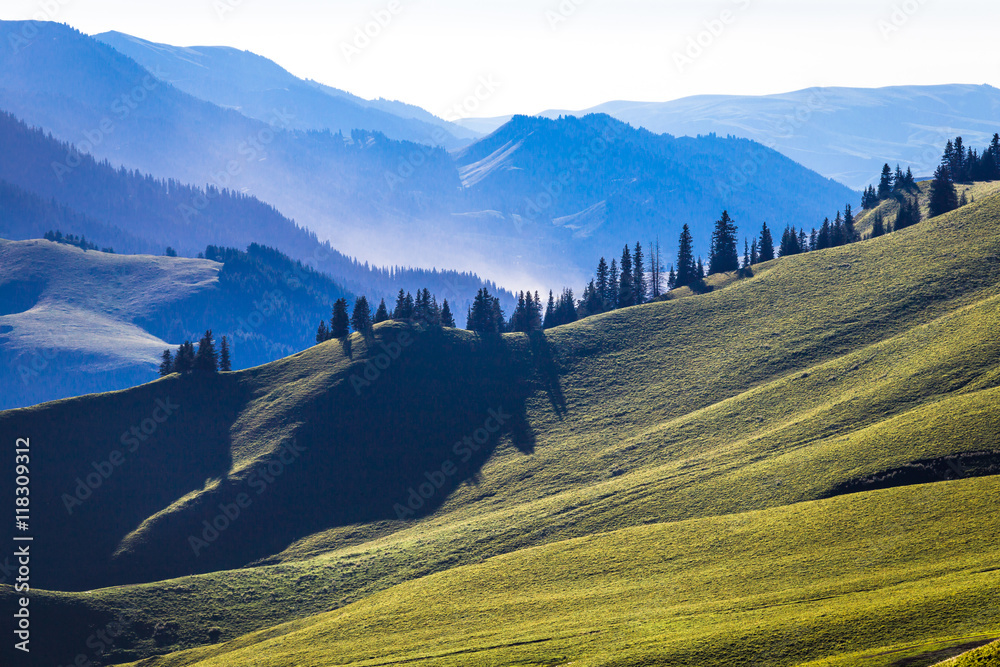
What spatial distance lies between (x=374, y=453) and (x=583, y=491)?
4657 centimetres

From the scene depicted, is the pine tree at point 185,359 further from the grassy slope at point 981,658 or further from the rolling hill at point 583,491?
the grassy slope at point 981,658

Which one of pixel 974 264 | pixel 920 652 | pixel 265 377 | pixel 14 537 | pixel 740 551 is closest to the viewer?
pixel 920 652

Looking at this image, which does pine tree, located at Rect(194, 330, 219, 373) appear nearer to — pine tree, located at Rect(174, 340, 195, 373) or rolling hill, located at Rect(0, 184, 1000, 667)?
pine tree, located at Rect(174, 340, 195, 373)

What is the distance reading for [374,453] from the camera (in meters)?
167

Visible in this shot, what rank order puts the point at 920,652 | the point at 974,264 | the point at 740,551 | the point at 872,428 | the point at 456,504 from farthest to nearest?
the point at 974,264
the point at 456,504
the point at 872,428
the point at 740,551
the point at 920,652

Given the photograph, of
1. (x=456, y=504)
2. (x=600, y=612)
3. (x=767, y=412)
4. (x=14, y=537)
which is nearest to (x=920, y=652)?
(x=600, y=612)

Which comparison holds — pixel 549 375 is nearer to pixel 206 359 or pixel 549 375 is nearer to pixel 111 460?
pixel 206 359

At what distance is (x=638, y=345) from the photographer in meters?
194

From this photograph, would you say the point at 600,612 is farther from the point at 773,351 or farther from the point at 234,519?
the point at 773,351

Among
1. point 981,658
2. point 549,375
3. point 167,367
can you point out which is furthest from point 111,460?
point 981,658

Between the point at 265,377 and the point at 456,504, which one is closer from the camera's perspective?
the point at 456,504

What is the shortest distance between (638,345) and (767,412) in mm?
46456

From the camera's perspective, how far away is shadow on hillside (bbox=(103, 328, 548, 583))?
149500 mm

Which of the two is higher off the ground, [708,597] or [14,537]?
[14,537]
